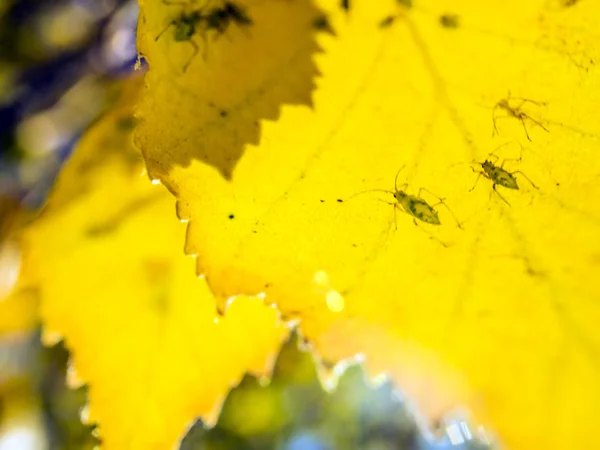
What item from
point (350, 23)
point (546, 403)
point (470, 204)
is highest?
point (350, 23)

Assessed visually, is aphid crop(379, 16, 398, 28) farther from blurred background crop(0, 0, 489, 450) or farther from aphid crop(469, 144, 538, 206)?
blurred background crop(0, 0, 489, 450)

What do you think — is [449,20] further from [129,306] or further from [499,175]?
[129,306]

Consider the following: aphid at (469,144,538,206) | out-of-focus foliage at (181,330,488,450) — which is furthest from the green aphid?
out-of-focus foliage at (181,330,488,450)

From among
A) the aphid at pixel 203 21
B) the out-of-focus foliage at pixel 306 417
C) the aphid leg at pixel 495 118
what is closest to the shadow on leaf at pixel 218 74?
the aphid at pixel 203 21

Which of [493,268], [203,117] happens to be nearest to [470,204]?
[493,268]

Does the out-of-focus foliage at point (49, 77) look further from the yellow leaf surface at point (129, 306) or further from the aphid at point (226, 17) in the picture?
the aphid at point (226, 17)

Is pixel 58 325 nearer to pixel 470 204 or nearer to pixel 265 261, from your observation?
pixel 265 261

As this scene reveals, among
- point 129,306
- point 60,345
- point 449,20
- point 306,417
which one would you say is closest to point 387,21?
point 449,20
